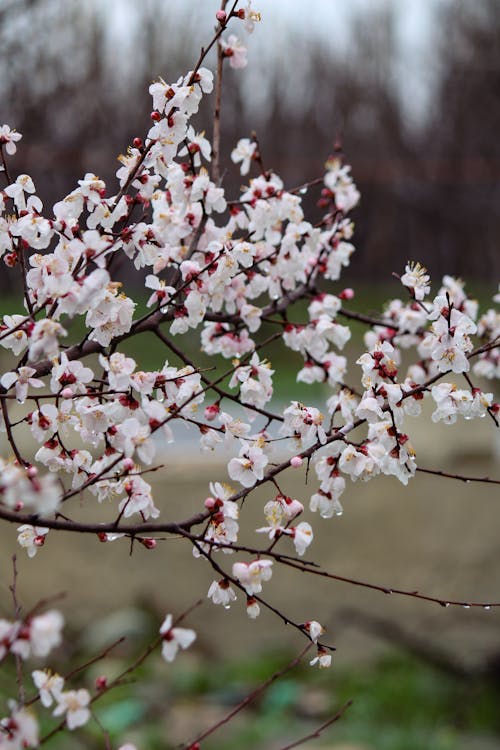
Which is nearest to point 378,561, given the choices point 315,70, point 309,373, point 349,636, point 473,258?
point 349,636

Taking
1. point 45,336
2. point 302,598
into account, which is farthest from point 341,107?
point 45,336

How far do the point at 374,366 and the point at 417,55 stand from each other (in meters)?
12.3

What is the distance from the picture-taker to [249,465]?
1339mm

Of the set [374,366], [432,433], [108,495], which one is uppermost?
[432,433]

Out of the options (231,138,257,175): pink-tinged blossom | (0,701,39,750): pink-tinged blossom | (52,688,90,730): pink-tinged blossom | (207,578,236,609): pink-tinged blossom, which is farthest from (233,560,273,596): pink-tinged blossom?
(231,138,257,175): pink-tinged blossom

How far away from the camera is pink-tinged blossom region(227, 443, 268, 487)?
133 centimetres

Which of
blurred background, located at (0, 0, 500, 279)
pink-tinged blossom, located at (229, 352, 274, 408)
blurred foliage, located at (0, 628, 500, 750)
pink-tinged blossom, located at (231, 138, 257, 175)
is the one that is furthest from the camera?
blurred background, located at (0, 0, 500, 279)

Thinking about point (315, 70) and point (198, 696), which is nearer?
point (198, 696)

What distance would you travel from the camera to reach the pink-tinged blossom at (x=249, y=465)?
133cm

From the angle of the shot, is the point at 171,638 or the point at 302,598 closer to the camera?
the point at 171,638

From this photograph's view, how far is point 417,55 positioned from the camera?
1266 centimetres

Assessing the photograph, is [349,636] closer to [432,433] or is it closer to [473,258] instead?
[432,433]

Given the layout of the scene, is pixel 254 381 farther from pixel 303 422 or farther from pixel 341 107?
pixel 341 107

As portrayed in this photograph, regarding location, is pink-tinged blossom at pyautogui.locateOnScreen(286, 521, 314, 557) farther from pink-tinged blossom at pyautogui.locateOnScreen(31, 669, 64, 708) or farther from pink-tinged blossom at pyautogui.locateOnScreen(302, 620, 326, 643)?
pink-tinged blossom at pyautogui.locateOnScreen(31, 669, 64, 708)
